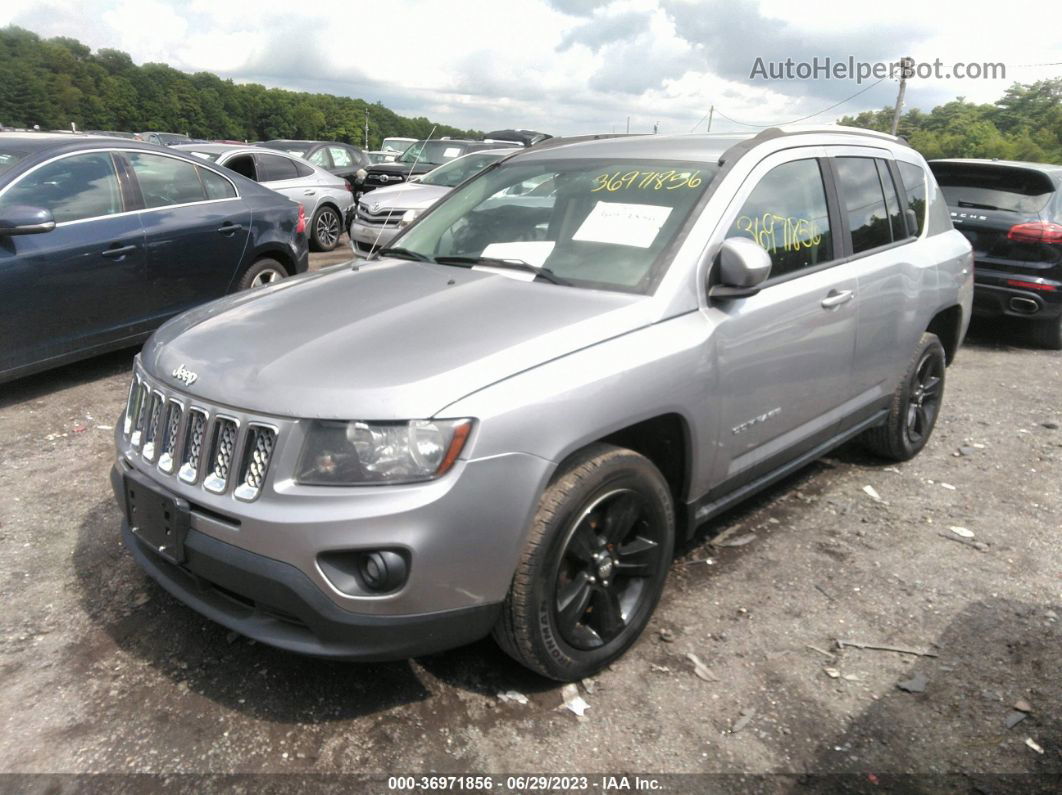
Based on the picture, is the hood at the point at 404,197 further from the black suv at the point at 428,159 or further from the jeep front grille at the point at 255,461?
the jeep front grille at the point at 255,461

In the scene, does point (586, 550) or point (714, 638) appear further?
point (714, 638)

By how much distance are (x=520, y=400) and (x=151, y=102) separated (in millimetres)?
100677

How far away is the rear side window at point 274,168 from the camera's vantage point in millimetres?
10969

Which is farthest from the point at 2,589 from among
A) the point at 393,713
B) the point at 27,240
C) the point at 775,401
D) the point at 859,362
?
the point at 859,362

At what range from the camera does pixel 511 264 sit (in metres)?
3.18

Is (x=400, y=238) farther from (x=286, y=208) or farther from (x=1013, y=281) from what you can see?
(x=1013, y=281)

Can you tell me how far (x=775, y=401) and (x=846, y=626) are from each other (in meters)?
0.91

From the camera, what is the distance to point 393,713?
8.43ft

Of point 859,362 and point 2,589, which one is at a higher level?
point 859,362

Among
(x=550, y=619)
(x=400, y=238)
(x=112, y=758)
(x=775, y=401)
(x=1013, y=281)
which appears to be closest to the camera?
(x=112, y=758)

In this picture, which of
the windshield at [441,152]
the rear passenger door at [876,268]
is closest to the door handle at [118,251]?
the rear passenger door at [876,268]

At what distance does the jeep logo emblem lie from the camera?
2.53m

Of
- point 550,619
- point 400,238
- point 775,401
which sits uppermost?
point 400,238

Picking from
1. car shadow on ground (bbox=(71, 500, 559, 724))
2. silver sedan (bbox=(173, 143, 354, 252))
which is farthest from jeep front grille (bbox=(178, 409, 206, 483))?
silver sedan (bbox=(173, 143, 354, 252))
